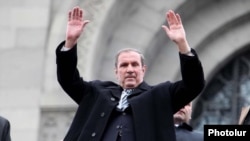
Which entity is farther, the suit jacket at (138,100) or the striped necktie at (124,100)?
the striped necktie at (124,100)

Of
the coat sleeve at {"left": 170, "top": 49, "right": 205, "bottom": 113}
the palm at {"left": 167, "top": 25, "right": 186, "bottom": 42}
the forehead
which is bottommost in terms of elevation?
the coat sleeve at {"left": 170, "top": 49, "right": 205, "bottom": 113}

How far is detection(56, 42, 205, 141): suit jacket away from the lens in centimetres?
718

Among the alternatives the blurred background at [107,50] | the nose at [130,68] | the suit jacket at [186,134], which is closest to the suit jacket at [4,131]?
the nose at [130,68]

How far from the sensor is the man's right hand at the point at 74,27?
7371 mm

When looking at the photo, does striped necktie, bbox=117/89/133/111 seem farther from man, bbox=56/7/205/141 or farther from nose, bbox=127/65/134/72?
nose, bbox=127/65/134/72

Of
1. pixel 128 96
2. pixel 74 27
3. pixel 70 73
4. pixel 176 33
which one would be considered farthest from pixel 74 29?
pixel 176 33

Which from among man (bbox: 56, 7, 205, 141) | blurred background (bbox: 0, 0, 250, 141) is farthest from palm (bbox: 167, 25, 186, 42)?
blurred background (bbox: 0, 0, 250, 141)

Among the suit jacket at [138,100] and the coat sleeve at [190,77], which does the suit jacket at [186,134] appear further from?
the coat sleeve at [190,77]

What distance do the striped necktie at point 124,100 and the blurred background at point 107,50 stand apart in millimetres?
5403

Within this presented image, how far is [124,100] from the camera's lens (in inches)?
291

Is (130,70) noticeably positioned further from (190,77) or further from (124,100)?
(190,77)

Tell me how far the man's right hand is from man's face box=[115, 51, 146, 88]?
336 millimetres

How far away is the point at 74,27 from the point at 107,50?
20.3 feet

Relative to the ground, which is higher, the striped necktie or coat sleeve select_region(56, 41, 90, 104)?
coat sleeve select_region(56, 41, 90, 104)
